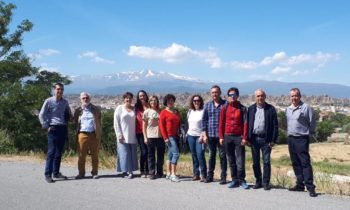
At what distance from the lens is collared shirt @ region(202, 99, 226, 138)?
813cm

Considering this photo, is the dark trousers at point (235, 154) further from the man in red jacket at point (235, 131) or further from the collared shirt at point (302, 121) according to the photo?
the collared shirt at point (302, 121)

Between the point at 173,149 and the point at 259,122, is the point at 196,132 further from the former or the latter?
the point at 259,122

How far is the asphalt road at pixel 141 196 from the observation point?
640cm

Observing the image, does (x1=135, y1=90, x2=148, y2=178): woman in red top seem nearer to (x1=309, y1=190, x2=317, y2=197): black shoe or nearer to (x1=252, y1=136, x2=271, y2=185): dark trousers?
(x1=252, y1=136, x2=271, y2=185): dark trousers

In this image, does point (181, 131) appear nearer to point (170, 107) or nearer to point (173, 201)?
point (170, 107)

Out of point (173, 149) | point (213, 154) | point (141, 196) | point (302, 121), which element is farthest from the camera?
point (173, 149)

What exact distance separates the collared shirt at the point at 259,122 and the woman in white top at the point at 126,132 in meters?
2.53

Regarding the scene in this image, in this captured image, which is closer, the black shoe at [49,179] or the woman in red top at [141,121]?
the black shoe at [49,179]

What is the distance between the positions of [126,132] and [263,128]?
2.81 metres

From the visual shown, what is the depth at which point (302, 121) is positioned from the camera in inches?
294

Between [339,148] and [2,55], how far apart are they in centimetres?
3885

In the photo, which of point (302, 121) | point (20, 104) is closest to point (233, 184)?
point (302, 121)

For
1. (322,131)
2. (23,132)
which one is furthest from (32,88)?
(322,131)

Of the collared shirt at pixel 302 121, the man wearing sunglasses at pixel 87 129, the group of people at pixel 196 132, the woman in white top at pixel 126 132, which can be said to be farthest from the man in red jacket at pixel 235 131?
the man wearing sunglasses at pixel 87 129
